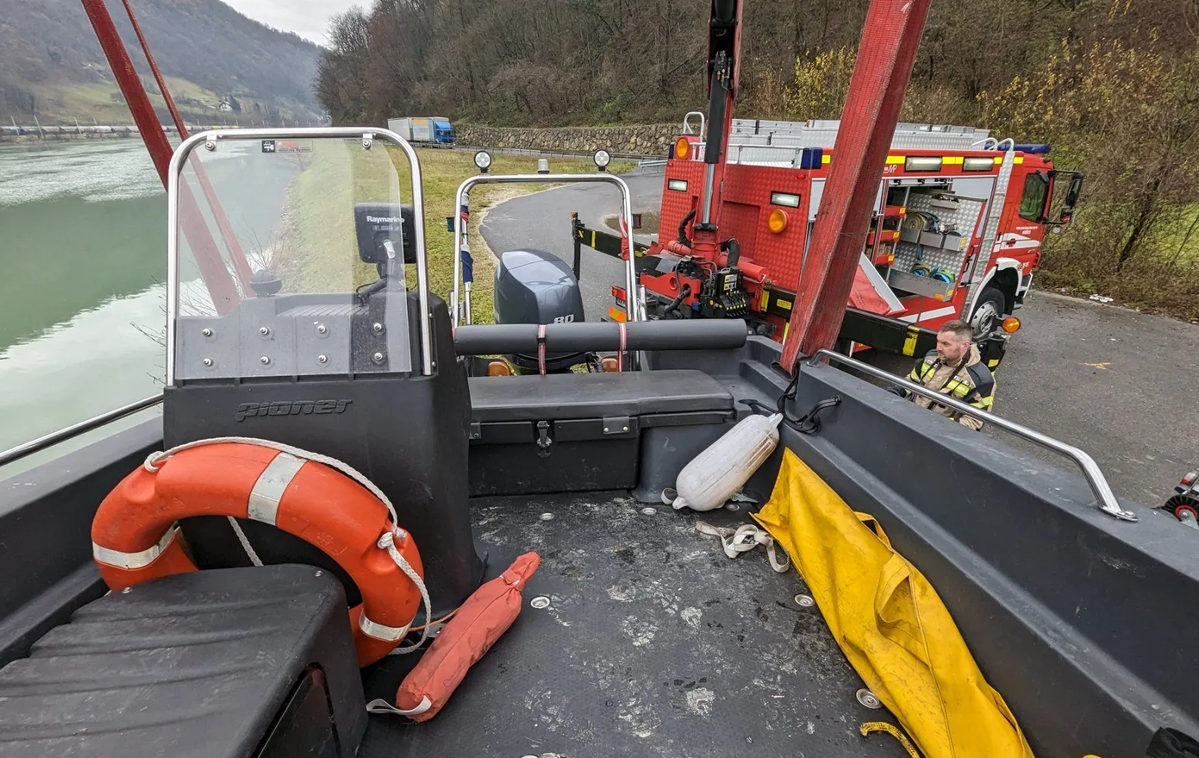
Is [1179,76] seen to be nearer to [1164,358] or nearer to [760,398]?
[1164,358]

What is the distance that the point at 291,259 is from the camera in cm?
166

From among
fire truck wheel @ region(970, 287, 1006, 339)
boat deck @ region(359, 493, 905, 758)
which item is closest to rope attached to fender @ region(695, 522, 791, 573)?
boat deck @ region(359, 493, 905, 758)

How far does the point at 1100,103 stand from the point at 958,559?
11399 mm

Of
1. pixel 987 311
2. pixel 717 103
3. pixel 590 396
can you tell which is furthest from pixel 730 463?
pixel 987 311

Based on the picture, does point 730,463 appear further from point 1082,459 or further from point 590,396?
point 1082,459

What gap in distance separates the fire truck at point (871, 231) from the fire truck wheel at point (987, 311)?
0.05ft

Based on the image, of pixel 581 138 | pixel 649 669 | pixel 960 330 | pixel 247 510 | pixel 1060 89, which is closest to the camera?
pixel 247 510

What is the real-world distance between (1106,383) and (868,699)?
564 centimetres

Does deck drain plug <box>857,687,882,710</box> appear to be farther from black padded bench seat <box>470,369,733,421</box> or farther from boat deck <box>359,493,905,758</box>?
black padded bench seat <box>470,369,733,421</box>

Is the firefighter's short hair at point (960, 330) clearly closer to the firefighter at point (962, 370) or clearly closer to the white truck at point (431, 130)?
the firefighter at point (962, 370)

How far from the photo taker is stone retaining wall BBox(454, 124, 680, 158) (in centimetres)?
2898

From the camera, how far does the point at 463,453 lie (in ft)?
5.56

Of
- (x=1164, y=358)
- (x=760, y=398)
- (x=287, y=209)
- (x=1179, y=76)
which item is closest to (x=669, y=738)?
(x=760, y=398)

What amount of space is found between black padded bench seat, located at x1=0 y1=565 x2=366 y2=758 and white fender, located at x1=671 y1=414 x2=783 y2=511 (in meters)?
1.36
